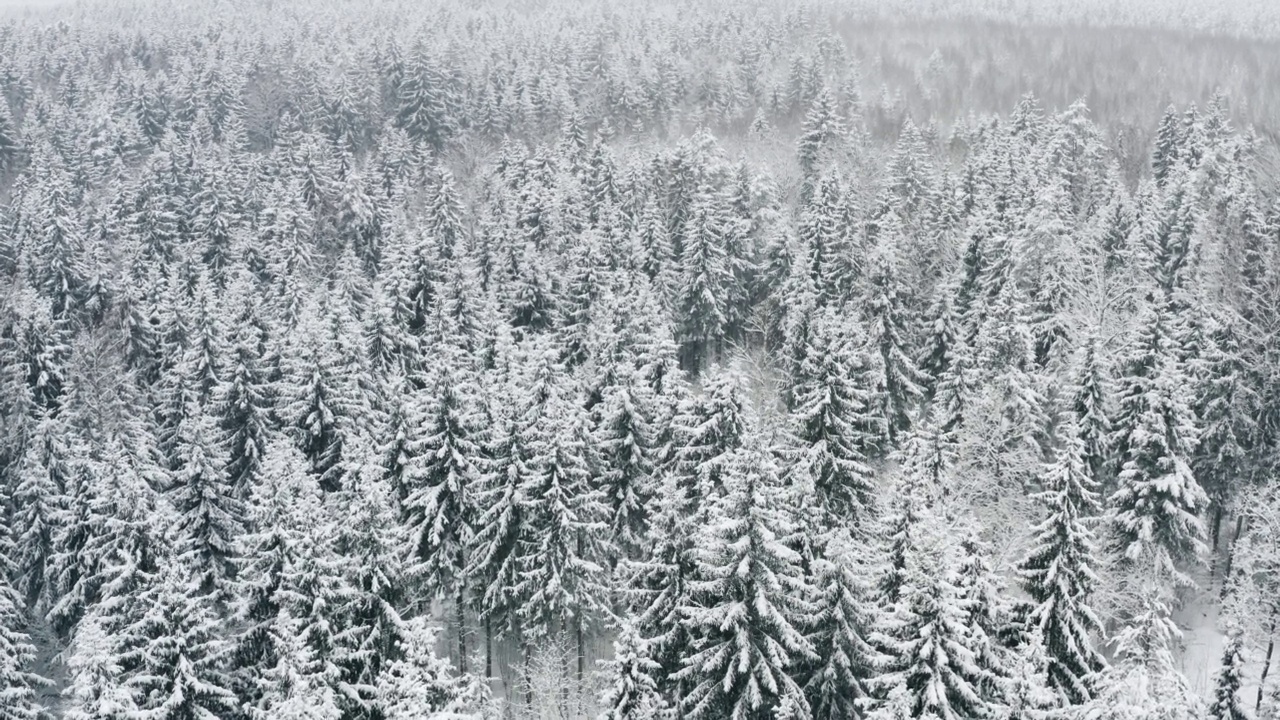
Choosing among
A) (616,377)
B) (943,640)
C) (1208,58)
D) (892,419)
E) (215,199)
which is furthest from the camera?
(1208,58)

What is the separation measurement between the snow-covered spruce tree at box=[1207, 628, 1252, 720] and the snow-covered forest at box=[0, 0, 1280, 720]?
3.6 inches

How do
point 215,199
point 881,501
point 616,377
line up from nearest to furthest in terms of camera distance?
point 881,501 → point 616,377 → point 215,199

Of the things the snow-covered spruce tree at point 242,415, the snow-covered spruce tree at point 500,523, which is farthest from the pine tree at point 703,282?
the snow-covered spruce tree at point 242,415

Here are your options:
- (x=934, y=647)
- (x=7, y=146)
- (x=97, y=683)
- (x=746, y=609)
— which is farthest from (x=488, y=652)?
(x=7, y=146)

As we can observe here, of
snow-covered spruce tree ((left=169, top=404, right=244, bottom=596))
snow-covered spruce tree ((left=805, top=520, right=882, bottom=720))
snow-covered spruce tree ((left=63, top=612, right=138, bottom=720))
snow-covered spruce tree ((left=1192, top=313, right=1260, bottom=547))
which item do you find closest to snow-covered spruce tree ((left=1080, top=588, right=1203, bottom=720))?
snow-covered spruce tree ((left=805, top=520, right=882, bottom=720))

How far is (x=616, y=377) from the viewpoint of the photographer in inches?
1570

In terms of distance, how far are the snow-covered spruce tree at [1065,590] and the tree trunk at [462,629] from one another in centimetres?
2060

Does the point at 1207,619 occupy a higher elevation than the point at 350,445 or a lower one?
lower

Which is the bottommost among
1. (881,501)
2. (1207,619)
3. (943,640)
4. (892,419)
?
(1207,619)

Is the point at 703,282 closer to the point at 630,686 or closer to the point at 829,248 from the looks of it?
the point at 829,248

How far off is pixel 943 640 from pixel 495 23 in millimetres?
143544

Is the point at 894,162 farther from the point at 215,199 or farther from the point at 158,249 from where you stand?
the point at 158,249

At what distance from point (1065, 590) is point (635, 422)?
636 inches

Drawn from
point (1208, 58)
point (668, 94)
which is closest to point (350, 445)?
point (668, 94)
